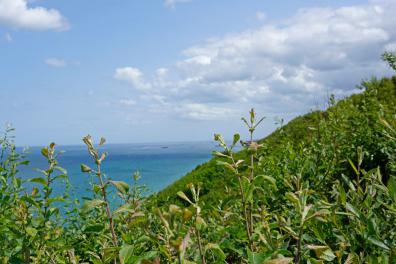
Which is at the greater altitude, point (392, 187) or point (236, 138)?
point (236, 138)

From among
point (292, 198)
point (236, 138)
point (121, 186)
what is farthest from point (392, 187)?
point (121, 186)

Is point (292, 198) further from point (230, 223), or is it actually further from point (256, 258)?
point (230, 223)

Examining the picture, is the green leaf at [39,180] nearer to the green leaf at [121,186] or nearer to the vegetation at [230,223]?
the vegetation at [230,223]

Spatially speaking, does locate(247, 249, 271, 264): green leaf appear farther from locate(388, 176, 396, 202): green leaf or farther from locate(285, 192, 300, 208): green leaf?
locate(388, 176, 396, 202): green leaf

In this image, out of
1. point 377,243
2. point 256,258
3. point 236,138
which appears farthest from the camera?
point 236,138

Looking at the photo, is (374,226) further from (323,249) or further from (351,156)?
(351,156)

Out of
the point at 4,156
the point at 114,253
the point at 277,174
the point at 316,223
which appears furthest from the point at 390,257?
the point at 4,156

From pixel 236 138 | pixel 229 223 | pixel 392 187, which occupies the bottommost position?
pixel 229 223

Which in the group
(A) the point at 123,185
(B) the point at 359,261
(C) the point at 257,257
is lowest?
(B) the point at 359,261

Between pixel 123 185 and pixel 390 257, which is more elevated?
pixel 123 185

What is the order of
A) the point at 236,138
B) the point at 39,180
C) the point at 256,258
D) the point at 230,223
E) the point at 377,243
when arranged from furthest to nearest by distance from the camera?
the point at 230,223 → the point at 39,180 → the point at 236,138 → the point at 377,243 → the point at 256,258

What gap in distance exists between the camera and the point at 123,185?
5.67 ft

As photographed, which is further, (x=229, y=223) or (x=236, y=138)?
(x=229, y=223)

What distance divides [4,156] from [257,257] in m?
3.27
